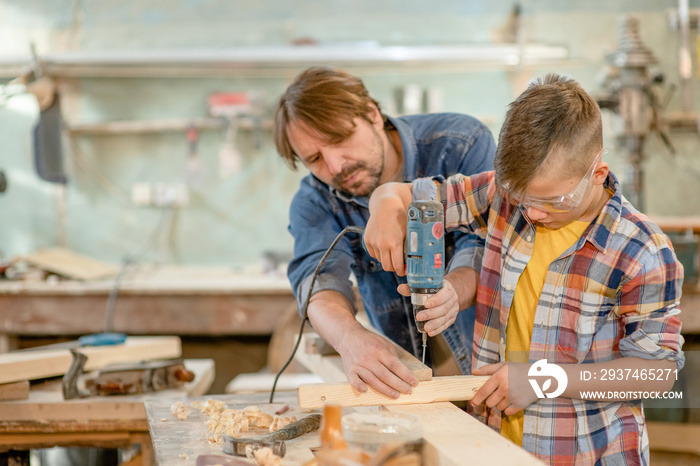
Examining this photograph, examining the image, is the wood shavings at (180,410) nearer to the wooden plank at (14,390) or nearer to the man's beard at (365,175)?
the wooden plank at (14,390)

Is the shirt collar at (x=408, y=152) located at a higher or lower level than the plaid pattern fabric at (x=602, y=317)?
higher

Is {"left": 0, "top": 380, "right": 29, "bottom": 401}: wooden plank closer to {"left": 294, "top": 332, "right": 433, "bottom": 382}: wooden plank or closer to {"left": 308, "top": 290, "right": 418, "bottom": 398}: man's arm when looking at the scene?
{"left": 294, "top": 332, "right": 433, "bottom": 382}: wooden plank

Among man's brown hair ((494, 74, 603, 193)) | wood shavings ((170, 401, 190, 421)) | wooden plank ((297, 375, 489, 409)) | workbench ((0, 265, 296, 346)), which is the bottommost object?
workbench ((0, 265, 296, 346))

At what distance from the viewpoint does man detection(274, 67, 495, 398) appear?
5.66 feet

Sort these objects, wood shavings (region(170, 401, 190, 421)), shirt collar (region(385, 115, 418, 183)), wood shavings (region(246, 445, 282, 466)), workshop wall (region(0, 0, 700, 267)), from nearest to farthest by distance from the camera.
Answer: wood shavings (region(246, 445, 282, 466))
wood shavings (region(170, 401, 190, 421))
shirt collar (region(385, 115, 418, 183))
workshop wall (region(0, 0, 700, 267))

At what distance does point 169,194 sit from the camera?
14.5ft

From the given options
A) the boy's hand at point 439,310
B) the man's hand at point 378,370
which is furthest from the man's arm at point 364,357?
the boy's hand at point 439,310

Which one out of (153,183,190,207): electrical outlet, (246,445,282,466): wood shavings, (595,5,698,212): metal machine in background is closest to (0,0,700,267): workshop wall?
(153,183,190,207): electrical outlet

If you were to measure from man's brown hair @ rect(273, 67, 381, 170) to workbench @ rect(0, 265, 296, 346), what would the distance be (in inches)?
72.2

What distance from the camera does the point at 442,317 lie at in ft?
4.44

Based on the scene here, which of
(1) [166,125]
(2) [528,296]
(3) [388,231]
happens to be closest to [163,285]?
(1) [166,125]

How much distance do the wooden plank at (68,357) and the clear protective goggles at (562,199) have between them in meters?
1.51

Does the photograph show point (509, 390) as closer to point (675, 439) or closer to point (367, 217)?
point (367, 217)

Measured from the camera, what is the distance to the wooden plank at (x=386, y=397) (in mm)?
1306
